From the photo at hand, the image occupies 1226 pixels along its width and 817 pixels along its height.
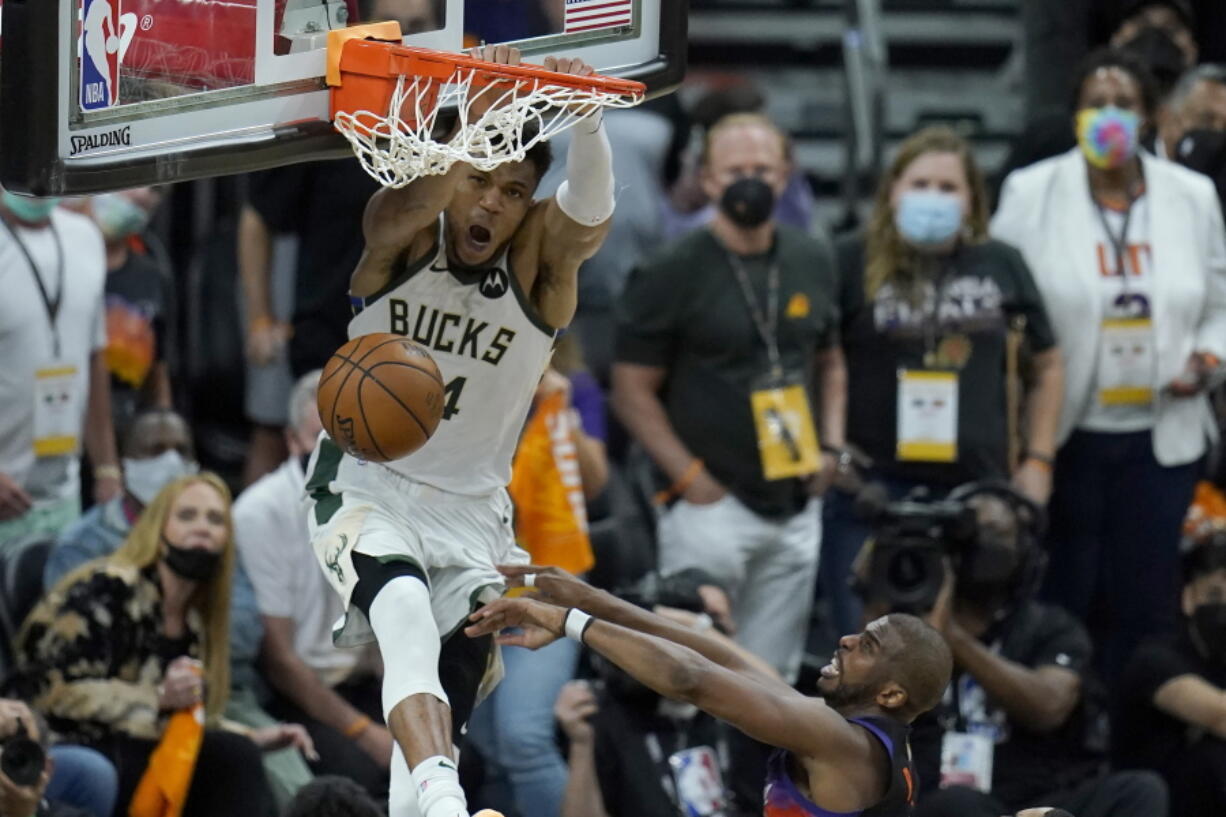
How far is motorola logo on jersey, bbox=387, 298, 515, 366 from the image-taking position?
595 centimetres

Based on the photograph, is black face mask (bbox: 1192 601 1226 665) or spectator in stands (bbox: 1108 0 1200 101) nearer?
black face mask (bbox: 1192 601 1226 665)

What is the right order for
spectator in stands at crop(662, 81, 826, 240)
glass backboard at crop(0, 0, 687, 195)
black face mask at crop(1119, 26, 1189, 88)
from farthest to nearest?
1. black face mask at crop(1119, 26, 1189, 88)
2. spectator in stands at crop(662, 81, 826, 240)
3. glass backboard at crop(0, 0, 687, 195)

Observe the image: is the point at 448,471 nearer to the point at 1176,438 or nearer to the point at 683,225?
the point at 1176,438

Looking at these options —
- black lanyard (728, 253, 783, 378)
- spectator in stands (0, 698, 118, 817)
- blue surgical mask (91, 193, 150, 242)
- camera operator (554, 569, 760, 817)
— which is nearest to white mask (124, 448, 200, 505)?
blue surgical mask (91, 193, 150, 242)

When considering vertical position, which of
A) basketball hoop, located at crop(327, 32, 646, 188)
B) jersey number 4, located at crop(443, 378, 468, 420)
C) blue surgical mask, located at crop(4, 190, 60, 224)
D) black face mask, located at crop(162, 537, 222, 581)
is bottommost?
black face mask, located at crop(162, 537, 222, 581)

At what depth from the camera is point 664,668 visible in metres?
5.49

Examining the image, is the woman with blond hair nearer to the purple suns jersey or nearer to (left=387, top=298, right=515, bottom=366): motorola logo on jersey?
(left=387, top=298, right=515, bottom=366): motorola logo on jersey

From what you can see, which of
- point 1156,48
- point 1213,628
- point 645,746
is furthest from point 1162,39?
point 645,746

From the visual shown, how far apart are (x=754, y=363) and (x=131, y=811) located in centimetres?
283

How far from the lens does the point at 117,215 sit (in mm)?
8844

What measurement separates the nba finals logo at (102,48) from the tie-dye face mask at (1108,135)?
4.58m

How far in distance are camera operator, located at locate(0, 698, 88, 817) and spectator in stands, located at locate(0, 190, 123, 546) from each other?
58.9 inches

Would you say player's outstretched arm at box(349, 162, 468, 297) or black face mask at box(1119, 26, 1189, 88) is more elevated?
black face mask at box(1119, 26, 1189, 88)

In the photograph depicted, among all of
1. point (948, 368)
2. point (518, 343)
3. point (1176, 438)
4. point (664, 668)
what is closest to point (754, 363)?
point (948, 368)
